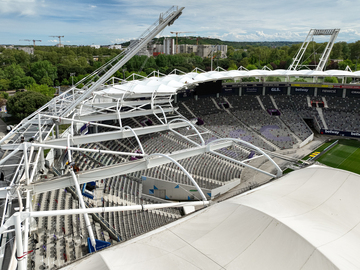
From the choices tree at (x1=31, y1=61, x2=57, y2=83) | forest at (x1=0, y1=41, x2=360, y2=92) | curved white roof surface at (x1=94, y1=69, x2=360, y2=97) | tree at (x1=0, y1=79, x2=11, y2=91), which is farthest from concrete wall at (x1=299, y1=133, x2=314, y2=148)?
tree at (x1=0, y1=79, x2=11, y2=91)

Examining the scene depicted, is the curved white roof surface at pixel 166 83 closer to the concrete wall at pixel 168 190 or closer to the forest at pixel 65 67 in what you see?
the forest at pixel 65 67

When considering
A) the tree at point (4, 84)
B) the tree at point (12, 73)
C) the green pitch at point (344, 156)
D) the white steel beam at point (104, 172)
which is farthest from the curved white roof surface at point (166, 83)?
the tree at point (12, 73)

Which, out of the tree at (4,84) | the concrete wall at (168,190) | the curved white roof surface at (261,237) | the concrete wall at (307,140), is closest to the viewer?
the curved white roof surface at (261,237)

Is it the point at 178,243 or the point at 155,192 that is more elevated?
the point at 178,243

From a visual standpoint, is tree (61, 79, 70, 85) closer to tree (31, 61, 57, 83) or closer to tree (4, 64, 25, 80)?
tree (31, 61, 57, 83)

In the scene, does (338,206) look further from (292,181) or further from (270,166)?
(270,166)

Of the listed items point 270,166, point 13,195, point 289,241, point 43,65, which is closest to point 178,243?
point 289,241
